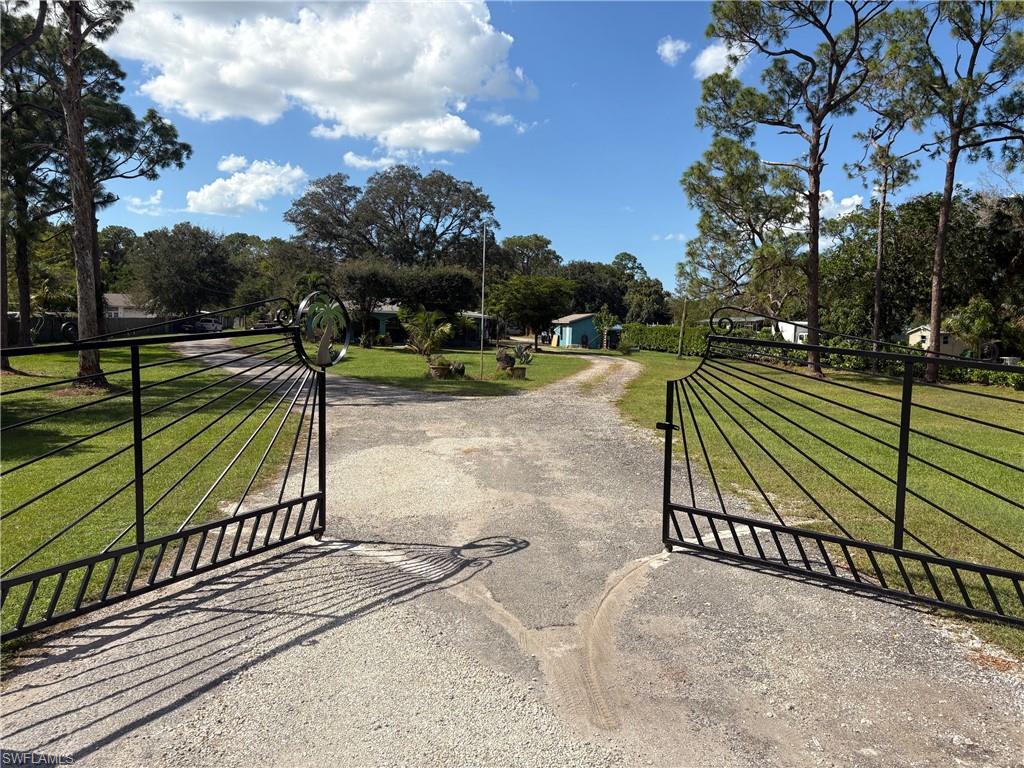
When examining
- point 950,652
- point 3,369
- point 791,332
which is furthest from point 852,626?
point 791,332

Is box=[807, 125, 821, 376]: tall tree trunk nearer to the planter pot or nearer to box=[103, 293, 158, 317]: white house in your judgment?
the planter pot

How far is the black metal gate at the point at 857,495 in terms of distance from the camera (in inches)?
123

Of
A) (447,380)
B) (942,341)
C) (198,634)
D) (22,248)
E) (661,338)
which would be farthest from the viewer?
(661,338)

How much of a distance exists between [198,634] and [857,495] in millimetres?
3556

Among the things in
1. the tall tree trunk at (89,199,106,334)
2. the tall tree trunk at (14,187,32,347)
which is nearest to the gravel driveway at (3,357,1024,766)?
the tall tree trunk at (89,199,106,334)

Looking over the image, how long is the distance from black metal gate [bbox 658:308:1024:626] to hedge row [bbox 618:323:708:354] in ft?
91.3

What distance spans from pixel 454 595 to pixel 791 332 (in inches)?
1267

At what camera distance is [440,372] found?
1630cm

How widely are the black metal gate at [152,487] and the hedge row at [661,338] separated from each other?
3267 centimetres

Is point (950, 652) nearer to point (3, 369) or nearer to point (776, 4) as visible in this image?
point (3, 369)

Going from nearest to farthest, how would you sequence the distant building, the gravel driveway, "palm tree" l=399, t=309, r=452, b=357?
the gravel driveway → "palm tree" l=399, t=309, r=452, b=357 → the distant building

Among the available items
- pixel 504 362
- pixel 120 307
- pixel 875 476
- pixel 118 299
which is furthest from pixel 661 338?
pixel 118 299

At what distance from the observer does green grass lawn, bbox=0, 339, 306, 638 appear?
3.74 metres

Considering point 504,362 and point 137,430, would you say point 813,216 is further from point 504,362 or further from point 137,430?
point 137,430
